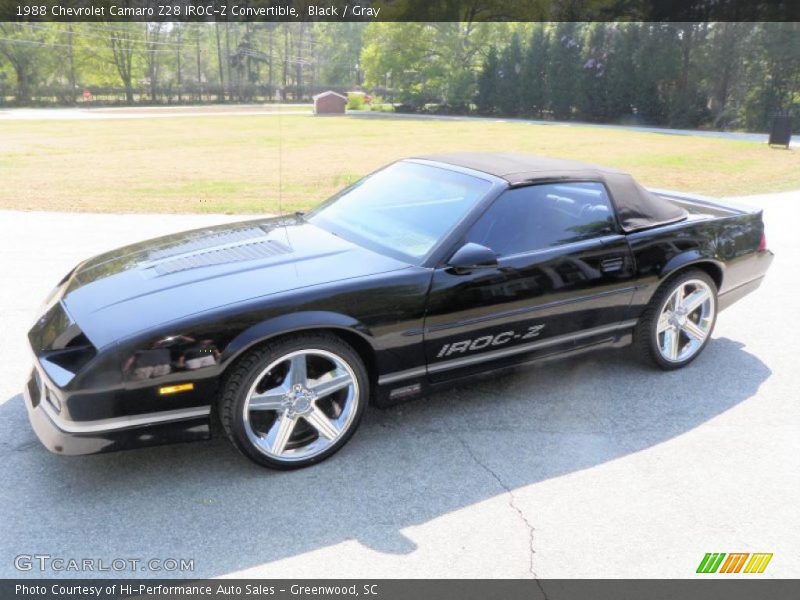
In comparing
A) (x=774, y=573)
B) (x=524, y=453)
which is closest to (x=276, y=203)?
(x=524, y=453)

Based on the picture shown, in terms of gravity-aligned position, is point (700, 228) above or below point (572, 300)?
above

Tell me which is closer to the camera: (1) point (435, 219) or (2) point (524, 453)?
(2) point (524, 453)

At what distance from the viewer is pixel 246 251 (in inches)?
143

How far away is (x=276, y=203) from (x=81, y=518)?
9.02m

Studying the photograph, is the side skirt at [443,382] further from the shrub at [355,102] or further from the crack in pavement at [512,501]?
the shrub at [355,102]

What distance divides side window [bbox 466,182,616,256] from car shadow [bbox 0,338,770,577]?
3.18 feet

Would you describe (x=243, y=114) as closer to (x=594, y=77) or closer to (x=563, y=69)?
(x=563, y=69)

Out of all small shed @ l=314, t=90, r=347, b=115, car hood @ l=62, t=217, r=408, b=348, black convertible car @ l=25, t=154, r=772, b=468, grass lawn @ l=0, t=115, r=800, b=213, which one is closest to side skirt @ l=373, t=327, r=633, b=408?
black convertible car @ l=25, t=154, r=772, b=468

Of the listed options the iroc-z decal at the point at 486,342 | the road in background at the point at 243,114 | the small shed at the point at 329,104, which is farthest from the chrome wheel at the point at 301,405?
the small shed at the point at 329,104

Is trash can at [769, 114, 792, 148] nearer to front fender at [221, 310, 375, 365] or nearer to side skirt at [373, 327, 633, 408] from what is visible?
side skirt at [373, 327, 633, 408]

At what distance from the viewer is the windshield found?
365cm

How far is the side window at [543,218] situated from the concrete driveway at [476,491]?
968 millimetres

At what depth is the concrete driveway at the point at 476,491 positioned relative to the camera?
2625 mm

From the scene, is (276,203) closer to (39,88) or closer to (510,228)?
(510,228)
